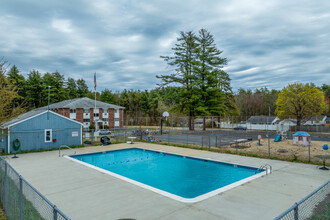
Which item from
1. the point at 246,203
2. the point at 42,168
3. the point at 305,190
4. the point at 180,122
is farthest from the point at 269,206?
the point at 180,122

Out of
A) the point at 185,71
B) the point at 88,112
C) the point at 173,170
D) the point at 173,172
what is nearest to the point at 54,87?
the point at 88,112

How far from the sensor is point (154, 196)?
319 inches

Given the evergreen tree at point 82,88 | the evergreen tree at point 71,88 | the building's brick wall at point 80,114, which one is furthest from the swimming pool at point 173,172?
the evergreen tree at point 82,88

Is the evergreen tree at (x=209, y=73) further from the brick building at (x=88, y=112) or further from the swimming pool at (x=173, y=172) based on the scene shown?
the swimming pool at (x=173, y=172)

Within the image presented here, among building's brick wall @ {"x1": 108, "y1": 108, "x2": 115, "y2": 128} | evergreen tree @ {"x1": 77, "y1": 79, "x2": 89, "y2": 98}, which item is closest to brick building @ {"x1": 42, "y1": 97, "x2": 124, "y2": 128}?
building's brick wall @ {"x1": 108, "y1": 108, "x2": 115, "y2": 128}

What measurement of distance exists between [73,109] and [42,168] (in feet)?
105

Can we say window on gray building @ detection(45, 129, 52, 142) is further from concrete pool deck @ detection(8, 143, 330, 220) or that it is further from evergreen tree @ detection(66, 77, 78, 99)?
evergreen tree @ detection(66, 77, 78, 99)

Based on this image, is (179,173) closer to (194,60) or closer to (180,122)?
(194,60)

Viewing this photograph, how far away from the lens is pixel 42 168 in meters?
12.5

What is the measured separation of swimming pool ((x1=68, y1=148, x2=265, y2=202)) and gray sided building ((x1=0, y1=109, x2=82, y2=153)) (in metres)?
4.15

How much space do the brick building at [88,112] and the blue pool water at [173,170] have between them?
74.6ft

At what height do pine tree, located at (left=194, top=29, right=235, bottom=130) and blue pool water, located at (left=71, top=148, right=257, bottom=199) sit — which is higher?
pine tree, located at (left=194, top=29, right=235, bottom=130)

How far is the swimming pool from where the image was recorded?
10560mm

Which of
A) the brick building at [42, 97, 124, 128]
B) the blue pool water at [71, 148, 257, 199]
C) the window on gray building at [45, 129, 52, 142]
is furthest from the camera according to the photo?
the brick building at [42, 97, 124, 128]
